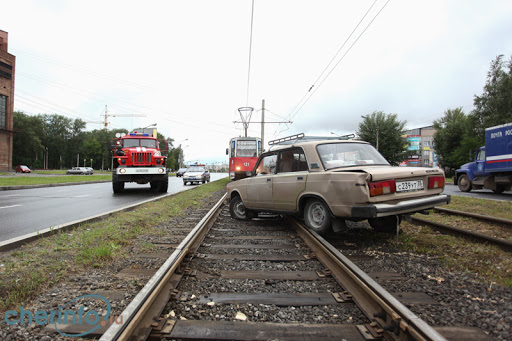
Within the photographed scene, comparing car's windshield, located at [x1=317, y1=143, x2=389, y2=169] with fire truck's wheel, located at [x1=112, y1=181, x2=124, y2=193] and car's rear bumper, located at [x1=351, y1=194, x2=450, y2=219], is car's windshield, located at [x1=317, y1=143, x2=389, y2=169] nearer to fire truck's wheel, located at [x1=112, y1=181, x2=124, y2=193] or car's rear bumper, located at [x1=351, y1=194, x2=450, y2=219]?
car's rear bumper, located at [x1=351, y1=194, x2=450, y2=219]

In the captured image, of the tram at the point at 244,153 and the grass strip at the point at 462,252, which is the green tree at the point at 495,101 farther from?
the grass strip at the point at 462,252

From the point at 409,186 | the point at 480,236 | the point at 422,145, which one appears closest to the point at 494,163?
the point at 480,236

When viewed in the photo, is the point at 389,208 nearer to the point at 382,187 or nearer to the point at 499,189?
the point at 382,187

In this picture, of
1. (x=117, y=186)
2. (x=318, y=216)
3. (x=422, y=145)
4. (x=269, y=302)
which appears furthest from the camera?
(x=422, y=145)

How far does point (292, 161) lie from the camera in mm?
5344

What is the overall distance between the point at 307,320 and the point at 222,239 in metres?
2.86

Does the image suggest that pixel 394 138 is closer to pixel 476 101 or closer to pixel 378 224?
pixel 476 101

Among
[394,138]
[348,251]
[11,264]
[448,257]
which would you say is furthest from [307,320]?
[394,138]

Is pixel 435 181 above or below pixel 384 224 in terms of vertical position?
above

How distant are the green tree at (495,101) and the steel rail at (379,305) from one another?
3600 cm

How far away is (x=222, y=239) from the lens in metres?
4.98

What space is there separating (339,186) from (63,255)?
3764mm

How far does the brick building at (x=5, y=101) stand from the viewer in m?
39.9

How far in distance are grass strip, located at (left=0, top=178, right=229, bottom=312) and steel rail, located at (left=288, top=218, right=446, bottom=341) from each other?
2.68 meters
